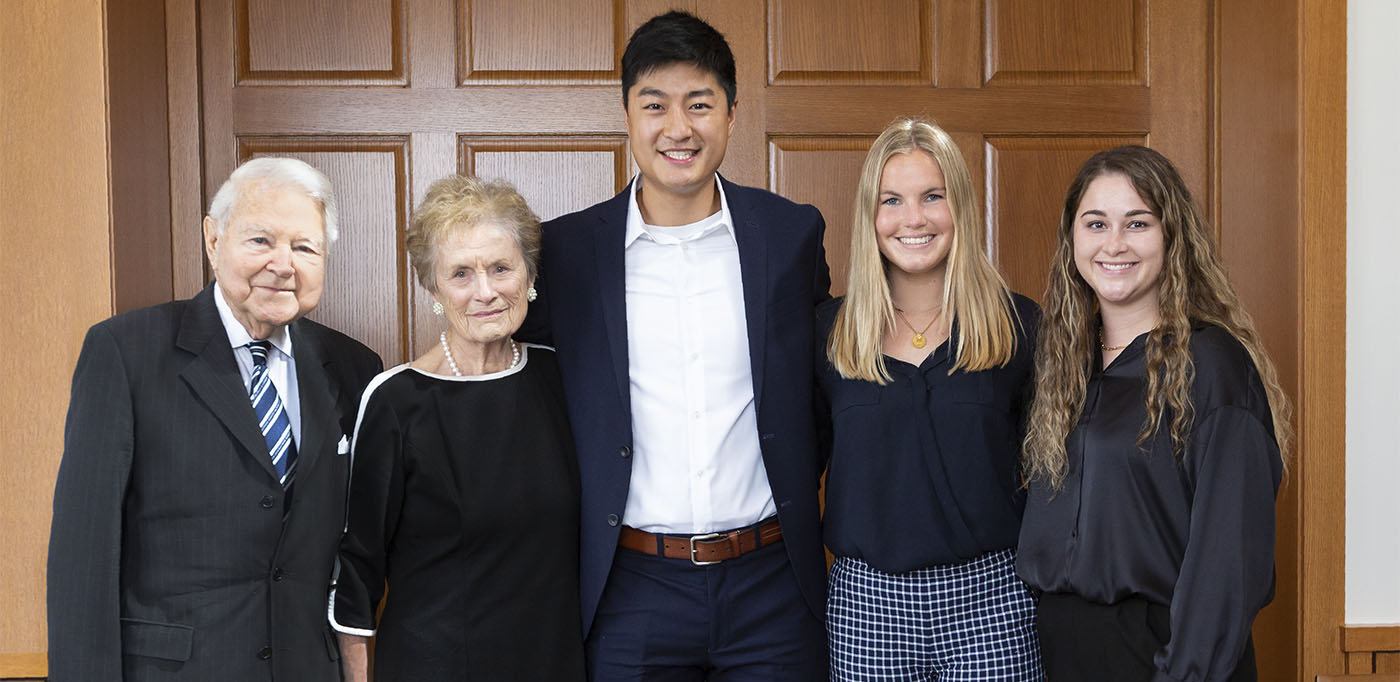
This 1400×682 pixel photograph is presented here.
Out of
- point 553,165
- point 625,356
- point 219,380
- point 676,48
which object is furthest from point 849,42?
point 219,380

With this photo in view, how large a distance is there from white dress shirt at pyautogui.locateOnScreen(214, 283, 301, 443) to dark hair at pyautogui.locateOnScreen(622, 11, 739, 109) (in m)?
0.85

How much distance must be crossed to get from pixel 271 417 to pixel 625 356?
0.64 metres

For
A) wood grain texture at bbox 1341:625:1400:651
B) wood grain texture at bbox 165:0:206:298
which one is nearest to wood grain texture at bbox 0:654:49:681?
wood grain texture at bbox 165:0:206:298

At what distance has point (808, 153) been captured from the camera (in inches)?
116

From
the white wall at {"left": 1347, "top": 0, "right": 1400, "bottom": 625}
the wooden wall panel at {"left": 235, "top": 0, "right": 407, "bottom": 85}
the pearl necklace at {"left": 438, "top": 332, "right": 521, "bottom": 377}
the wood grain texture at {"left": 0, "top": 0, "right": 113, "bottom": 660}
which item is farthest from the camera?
the wooden wall panel at {"left": 235, "top": 0, "right": 407, "bottom": 85}

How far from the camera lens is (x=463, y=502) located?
6.08 ft

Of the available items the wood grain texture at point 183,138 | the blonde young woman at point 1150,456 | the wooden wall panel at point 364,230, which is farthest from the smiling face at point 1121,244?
the wood grain texture at point 183,138

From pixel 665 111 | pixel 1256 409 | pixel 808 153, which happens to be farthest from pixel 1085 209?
pixel 808 153

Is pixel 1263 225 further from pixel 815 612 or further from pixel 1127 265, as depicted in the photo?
pixel 815 612

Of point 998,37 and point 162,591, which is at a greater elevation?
point 998,37

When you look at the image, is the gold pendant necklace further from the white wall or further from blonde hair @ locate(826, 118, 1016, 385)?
the white wall

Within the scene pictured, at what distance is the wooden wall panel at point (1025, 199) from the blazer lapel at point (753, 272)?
1117 millimetres

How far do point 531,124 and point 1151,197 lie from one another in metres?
1.70

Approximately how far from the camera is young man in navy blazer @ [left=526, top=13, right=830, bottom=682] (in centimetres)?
197
